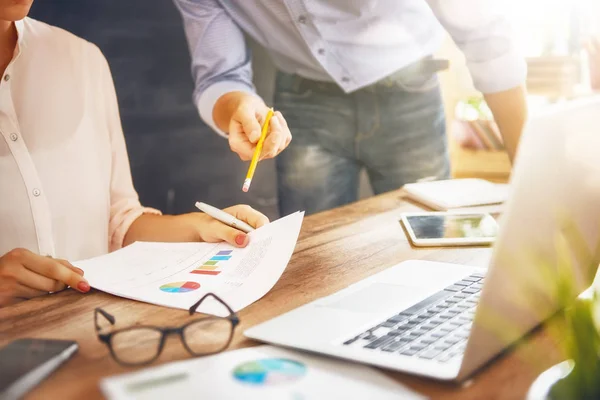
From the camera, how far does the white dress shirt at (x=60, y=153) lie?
1.16 m

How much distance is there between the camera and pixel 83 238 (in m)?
1.26

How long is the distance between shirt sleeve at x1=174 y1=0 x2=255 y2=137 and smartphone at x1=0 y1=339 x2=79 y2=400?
854 millimetres

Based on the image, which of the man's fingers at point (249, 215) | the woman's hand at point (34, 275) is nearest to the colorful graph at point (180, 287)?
the woman's hand at point (34, 275)

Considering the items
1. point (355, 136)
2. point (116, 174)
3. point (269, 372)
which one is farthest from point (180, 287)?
point (355, 136)

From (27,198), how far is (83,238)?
143mm

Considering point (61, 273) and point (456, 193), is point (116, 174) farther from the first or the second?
point (456, 193)

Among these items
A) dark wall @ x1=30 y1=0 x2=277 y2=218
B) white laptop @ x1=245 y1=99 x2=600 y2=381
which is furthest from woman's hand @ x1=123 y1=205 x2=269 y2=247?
dark wall @ x1=30 y1=0 x2=277 y2=218

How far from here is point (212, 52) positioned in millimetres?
1473

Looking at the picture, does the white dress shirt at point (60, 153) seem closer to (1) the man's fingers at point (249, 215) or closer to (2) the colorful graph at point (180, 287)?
(1) the man's fingers at point (249, 215)

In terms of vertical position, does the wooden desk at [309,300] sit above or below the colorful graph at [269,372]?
below

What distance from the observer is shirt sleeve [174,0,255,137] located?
56.2 inches

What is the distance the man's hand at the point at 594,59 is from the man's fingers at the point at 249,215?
2.33 meters

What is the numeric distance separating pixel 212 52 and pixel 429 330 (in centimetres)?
103

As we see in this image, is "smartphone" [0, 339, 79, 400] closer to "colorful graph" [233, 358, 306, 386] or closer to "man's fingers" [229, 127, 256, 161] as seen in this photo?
"colorful graph" [233, 358, 306, 386]
